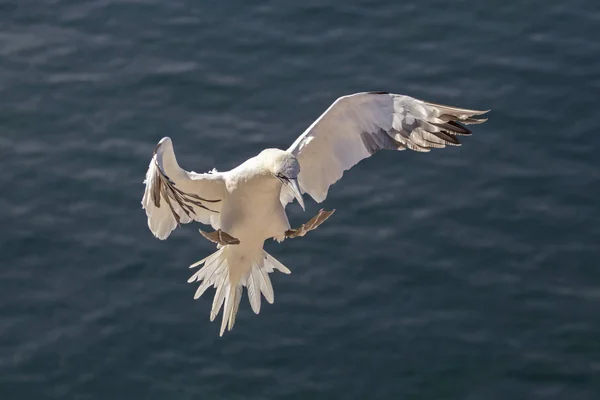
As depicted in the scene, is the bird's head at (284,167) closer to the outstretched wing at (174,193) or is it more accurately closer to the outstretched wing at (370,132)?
the outstretched wing at (174,193)

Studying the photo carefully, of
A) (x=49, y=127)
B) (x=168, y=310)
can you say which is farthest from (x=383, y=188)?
(x=49, y=127)

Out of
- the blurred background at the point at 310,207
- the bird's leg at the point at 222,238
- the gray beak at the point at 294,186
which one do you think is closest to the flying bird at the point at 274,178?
the bird's leg at the point at 222,238

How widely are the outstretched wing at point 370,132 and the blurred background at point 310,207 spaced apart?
13.8ft

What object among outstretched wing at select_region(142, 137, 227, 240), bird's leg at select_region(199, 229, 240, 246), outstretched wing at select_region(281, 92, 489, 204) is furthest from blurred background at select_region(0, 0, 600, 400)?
bird's leg at select_region(199, 229, 240, 246)

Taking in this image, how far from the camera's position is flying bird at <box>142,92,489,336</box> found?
15688 millimetres

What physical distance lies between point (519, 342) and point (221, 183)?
602 cm

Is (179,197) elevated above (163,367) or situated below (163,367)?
above

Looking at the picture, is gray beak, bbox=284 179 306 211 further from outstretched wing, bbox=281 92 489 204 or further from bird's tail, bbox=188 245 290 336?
bird's tail, bbox=188 245 290 336

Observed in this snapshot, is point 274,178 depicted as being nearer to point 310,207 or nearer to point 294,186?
point 294,186

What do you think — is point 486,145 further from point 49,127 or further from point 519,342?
point 49,127

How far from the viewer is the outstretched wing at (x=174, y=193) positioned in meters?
14.8

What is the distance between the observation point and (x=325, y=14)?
23.7m

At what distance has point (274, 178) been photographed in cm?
1552

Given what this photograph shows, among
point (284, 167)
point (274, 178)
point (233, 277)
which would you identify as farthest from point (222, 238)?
point (233, 277)
